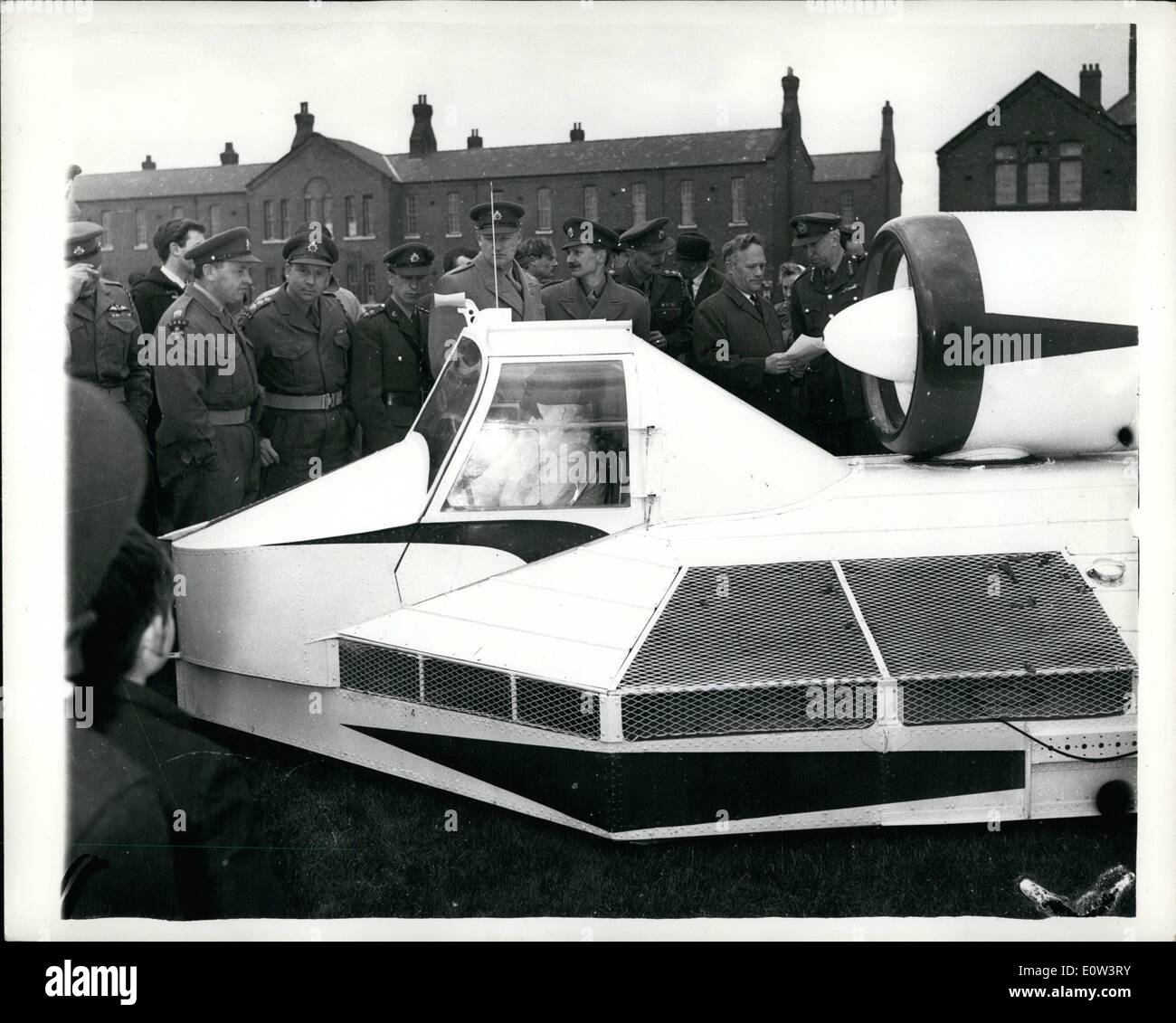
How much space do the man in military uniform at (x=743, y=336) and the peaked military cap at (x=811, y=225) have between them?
0.29 metres

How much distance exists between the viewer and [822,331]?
21.3 feet

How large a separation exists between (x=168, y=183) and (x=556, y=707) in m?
3.49

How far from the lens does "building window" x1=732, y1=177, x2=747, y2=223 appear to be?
6082mm

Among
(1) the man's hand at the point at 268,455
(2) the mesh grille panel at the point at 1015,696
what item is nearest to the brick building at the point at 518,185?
(1) the man's hand at the point at 268,455

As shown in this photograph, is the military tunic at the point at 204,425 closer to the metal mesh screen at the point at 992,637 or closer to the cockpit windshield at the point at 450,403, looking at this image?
the cockpit windshield at the point at 450,403

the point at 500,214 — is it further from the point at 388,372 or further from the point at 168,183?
the point at 168,183

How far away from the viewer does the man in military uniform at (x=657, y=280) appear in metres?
7.16

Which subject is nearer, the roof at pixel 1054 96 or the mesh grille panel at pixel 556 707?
the mesh grille panel at pixel 556 707

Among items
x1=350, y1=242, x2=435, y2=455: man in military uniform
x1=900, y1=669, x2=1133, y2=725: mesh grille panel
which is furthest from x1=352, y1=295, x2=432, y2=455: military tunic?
x1=900, y1=669, x2=1133, y2=725: mesh grille panel

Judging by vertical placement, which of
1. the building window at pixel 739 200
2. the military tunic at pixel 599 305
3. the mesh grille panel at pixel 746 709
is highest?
the building window at pixel 739 200
